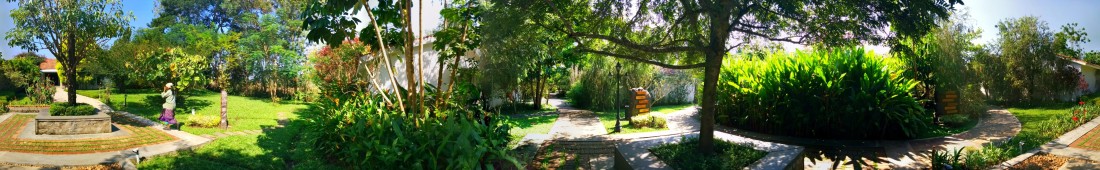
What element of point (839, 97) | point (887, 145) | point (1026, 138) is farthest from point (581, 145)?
point (1026, 138)

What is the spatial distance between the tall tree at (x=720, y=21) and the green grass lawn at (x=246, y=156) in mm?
3399

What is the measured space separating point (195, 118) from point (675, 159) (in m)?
9.74

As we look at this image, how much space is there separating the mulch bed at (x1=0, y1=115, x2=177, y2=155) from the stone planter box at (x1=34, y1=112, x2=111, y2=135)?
0.34 meters

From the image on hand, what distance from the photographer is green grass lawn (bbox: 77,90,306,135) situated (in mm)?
11352

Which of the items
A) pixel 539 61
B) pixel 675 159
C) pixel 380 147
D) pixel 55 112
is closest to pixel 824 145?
pixel 675 159

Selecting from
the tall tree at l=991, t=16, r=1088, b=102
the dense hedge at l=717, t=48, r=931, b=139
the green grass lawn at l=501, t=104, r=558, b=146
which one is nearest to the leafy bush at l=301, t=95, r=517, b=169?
the green grass lawn at l=501, t=104, r=558, b=146

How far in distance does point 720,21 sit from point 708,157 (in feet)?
4.93

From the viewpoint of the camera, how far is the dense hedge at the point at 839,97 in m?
8.52

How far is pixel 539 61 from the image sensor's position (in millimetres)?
16656

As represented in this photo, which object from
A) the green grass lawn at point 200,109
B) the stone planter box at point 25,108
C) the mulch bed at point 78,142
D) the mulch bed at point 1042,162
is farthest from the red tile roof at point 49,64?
the mulch bed at point 1042,162

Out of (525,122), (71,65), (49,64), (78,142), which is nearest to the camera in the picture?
(78,142)

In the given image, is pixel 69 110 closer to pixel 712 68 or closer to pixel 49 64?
pixel 712 68

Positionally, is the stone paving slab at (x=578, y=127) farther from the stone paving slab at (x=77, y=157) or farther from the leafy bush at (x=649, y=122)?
the stone paving slab at (x=77, y=157)

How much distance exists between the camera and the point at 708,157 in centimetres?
599
